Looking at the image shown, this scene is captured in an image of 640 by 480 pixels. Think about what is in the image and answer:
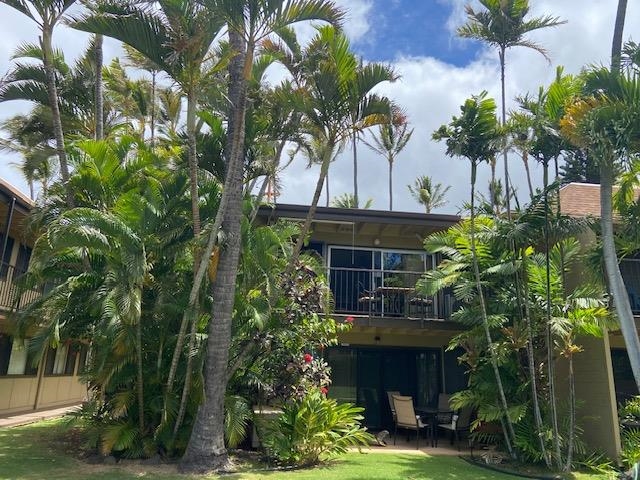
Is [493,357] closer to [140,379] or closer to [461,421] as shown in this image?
[461,421]

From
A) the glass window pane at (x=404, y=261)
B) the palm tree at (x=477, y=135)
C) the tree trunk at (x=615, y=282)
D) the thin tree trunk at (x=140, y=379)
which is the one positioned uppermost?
the palm tree at (x=477, y=135)

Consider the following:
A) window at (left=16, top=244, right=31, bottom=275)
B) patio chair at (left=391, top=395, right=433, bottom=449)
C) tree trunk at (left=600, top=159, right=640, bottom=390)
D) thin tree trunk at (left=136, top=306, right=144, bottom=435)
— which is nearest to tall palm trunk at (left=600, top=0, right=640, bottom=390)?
tree trunk at (left=600, top=159, right=640, bottom=390)

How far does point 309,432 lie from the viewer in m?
8.40

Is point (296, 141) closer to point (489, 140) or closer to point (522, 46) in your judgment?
point (489, 140)

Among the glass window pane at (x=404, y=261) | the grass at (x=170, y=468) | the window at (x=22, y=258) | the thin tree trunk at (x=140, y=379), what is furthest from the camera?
the window at (x=22, y=258)

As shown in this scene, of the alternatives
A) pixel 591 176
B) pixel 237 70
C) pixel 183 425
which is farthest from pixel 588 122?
pixel 183 425

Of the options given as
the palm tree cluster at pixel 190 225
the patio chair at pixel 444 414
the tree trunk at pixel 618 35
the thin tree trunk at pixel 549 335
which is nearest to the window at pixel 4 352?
the palm tree cluster at pixel 190 225

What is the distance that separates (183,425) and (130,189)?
4.38 meters

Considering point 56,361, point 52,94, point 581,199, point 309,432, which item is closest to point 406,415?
point 309,432

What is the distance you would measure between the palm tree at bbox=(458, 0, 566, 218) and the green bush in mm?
6782

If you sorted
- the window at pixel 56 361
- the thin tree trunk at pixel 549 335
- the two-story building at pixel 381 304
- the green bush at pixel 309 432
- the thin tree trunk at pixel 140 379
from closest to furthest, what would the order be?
the thin tree trunk at pixel 140 379
the green bush at pixel 309 432
the thin tree trunk at pixel 549 335
the two-story building at pixel 381 304
the window at pixel 56 361

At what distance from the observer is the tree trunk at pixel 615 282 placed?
7.22m

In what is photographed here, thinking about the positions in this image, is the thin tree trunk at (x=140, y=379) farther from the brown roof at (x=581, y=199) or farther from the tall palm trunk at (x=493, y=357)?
the brown roof at (x=581, y=199)

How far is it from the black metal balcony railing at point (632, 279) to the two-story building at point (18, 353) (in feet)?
44.1
